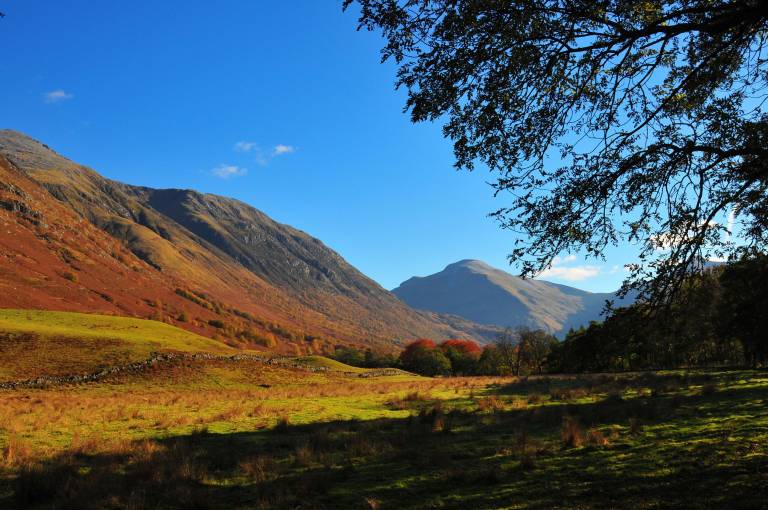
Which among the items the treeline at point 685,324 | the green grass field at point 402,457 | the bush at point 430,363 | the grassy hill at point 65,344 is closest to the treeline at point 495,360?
the bush at point 430,363

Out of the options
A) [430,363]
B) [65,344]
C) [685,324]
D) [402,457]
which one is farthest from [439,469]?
[430,363]

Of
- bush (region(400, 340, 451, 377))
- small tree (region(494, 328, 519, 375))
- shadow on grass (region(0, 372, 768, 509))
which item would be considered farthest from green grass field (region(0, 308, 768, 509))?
small tree (region(494, 328, 519, 375))

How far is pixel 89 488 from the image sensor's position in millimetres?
9797

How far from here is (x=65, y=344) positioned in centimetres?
4741

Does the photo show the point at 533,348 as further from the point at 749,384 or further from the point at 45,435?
the point at 45,435

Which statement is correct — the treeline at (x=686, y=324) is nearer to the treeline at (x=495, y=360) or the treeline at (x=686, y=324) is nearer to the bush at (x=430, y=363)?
the treeline at (x=495, y=360)

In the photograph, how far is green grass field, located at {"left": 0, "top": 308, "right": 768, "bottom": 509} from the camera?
28.9 ft

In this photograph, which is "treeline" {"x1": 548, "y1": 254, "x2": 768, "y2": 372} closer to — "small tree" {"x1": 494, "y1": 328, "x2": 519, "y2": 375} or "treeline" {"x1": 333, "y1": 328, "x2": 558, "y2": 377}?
"treeline" {"x1": 333, "y1": 328, "x2": 558, "y2": 377}

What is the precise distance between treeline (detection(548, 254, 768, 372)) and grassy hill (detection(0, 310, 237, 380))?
152ft

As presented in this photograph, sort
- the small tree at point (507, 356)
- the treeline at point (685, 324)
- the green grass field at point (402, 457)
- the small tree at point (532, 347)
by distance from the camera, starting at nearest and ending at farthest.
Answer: the green grass field at point (402, 457), the treeline at point (685, 324), the small tree at point (532, 347), the small tree at point (507, 356)

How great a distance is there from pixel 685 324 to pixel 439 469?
6.69 meters

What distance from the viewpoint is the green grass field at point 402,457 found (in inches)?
347

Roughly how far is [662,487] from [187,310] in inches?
8353

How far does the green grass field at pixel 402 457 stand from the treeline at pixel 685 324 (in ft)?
7.81
